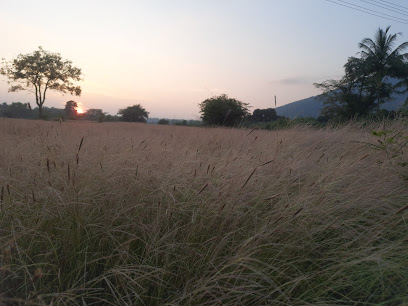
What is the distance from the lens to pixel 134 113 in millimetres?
37406

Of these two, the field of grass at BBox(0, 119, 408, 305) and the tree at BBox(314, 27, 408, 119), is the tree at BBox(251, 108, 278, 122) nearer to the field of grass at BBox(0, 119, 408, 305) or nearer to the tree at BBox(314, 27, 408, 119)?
the tree at BBox(314, 27, 408, 119)

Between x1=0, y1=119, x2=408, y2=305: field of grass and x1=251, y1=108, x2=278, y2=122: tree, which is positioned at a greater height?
x1=251, y1=108, x2=278, y2=122: tree

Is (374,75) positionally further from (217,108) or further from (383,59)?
(217,108)

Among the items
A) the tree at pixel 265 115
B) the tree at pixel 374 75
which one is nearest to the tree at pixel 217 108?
the tree at pixel 265 115

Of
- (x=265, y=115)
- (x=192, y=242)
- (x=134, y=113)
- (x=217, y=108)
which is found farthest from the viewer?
(x=134, y=113)

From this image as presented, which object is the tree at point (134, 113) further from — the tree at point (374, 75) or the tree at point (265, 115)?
the tree at point (374, 75)

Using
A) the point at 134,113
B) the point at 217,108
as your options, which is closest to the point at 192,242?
the point at 217,108

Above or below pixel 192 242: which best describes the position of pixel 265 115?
above

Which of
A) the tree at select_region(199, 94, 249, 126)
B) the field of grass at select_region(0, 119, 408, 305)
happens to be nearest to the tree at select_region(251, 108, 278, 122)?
the tree at select_region(199, 94, 249, 126)

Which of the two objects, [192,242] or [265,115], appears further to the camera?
[265,115]

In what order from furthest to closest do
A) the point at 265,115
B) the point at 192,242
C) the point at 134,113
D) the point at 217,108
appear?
the point at 134,113 → the point at 265,115 → the point at 217,108 → the point at 192,242

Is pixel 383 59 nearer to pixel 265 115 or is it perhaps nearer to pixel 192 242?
pixel 265 115

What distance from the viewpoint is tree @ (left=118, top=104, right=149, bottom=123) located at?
1465 inches

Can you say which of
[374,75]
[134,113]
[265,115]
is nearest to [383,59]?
[374,75]
